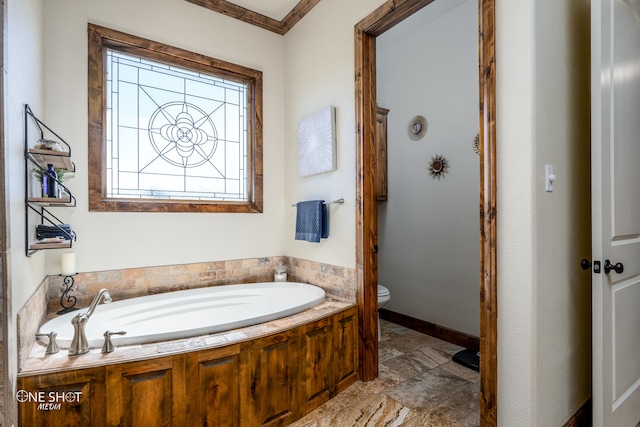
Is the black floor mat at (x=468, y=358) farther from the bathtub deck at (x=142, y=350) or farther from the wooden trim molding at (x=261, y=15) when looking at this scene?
the wooden trim molding at (x=261, y=15)

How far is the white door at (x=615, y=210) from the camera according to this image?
4.83 ft

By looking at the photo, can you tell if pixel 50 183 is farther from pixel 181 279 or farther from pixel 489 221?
pixel 489 221

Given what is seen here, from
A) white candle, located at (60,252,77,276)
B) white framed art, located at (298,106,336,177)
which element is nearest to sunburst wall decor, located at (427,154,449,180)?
white framed art, located at (298,106,336,177)

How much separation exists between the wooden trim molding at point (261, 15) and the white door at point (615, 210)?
198 cm

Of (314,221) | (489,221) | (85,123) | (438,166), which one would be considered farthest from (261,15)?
(489,221)

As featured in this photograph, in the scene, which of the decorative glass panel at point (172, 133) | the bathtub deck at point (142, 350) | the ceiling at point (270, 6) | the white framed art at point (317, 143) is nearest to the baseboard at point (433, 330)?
the bathtub deck at point (142, 350)

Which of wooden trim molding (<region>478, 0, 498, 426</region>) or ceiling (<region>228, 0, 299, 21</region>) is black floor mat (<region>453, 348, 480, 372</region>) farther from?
ceiling (<region>228, 0, 299, 21</region>)

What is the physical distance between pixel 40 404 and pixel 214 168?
6.23 feet

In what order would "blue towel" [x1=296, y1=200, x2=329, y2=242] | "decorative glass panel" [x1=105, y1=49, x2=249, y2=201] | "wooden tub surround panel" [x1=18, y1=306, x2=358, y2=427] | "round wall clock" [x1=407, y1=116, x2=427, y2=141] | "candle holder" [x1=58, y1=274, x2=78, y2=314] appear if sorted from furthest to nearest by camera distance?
"round wall clock" [x1=407, y1=116, x2=427, y2=141]
"blue towel" [x1=296, y1=200, x2=329, y2=242]
"decorative glass panel" [x1=105, y1=49, x2=249, y2=201]
"candle holder" [x1=58, y1=274, x2=78, y2=314]
"wooden tub surround panel" [x1=18, y1=306, x2=358, y2=427]

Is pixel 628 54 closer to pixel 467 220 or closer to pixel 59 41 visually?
pixel 467 220

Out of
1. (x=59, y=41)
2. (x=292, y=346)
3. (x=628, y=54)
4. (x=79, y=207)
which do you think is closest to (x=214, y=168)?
(x=79, y=207)

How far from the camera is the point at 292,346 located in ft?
5.70

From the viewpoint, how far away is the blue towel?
2.43 metres

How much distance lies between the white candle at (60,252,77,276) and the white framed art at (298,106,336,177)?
1.67 m
